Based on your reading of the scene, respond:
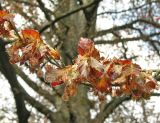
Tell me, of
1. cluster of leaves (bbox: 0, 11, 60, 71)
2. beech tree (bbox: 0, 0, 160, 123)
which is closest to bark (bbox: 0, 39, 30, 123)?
beech tree (bbox: 0, 0, 160, 123)

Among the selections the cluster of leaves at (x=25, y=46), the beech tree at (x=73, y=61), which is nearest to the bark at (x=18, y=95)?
the beech tree at (x=73, y=61)

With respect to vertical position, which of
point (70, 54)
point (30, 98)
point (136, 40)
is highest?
point (136, 40)

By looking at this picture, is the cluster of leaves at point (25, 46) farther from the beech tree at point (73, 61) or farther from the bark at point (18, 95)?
the bark at point (18, 95)

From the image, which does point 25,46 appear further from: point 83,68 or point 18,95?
point 18,95

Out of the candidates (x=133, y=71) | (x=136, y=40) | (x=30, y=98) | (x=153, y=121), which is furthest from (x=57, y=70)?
(x=153, y=121)

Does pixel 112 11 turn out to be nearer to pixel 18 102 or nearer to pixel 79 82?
pixel 18 102

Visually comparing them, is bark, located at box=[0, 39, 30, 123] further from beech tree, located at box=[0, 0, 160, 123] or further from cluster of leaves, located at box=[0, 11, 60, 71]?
cluster of leaves, located at box=[0, 11, 60, 71]

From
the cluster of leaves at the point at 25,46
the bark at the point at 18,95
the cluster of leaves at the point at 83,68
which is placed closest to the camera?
the cluster of leaves at the point at 83,68

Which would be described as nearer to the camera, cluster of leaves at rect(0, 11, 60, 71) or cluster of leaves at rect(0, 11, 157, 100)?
cluster of leaves at rect(0, 11, 157, 100)

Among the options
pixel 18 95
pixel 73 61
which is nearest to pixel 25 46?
pixel 73 61
